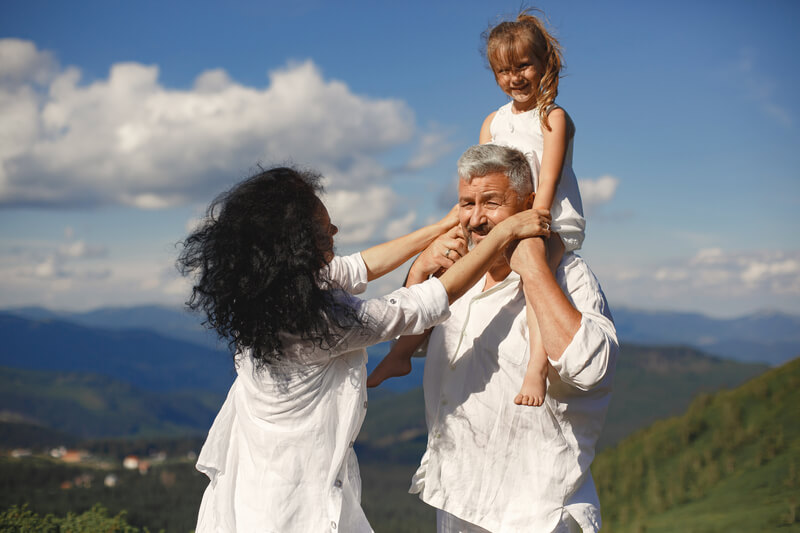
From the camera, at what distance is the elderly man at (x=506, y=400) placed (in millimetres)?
3176

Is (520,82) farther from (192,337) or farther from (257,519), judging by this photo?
(192,337)

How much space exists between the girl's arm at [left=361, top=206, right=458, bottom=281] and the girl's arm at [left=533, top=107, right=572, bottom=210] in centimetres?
55

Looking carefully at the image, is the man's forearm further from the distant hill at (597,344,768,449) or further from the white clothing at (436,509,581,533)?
the distant hill at (597,344,768,449)

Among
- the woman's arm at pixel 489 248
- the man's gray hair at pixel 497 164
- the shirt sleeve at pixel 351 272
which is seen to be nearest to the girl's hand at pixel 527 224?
the woman's arm at pixel 489 248

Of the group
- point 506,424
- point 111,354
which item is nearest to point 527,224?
point 506,424

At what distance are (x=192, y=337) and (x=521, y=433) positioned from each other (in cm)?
17376

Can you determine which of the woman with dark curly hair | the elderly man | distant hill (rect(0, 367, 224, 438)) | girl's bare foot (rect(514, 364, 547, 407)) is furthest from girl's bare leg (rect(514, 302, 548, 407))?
distant hill (rect(0, 367, 224, 438))

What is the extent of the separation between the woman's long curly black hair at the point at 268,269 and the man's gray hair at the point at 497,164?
0.89m

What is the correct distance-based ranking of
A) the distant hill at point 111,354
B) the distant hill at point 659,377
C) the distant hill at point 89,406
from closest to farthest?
the distant hill at point 659,377 < the distant hill at point 89,406 < the distant hill at point 111,354

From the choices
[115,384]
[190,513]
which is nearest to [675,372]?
[190,513]

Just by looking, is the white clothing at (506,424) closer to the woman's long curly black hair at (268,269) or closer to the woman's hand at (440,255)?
the woman's hand at (440,255)

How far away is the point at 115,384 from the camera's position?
79.3 m

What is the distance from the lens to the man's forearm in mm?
2893

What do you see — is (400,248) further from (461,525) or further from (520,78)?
(461,525)
